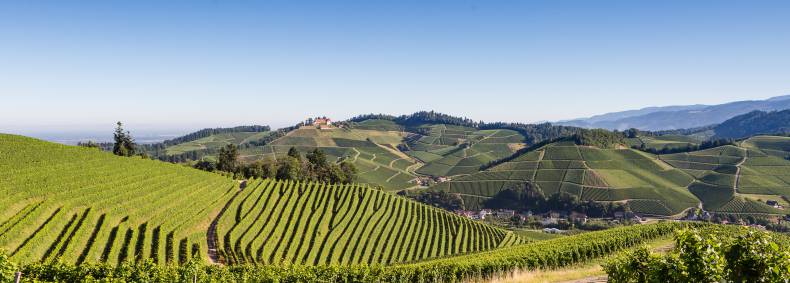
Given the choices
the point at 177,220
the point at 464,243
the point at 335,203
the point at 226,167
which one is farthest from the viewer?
the point at 226,167


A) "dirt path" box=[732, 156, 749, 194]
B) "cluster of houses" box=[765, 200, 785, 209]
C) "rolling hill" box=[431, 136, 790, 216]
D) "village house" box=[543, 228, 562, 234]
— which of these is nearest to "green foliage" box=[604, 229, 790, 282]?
"village house" box=[543, 228, 562, 234]

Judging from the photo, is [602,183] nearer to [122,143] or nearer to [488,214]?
[488,214]

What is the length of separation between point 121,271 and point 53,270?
3599 mm

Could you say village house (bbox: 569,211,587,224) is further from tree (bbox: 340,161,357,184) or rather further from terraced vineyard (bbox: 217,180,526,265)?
tree (bbox: 340,161,357,184)

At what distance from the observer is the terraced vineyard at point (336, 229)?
51.7 metres

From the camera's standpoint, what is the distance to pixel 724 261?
10328mm

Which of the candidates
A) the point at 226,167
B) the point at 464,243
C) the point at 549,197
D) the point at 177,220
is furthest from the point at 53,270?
the point at 549,197

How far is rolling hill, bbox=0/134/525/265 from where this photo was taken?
3775cm

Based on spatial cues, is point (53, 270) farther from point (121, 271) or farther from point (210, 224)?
point (210, 224)

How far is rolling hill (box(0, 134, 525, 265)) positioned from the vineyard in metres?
5.63

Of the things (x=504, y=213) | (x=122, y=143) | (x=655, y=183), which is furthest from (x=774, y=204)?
(x=122, y=143)

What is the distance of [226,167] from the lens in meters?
106

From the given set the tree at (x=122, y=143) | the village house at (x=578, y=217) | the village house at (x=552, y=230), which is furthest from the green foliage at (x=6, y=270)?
the village house at (x=578, y=217)

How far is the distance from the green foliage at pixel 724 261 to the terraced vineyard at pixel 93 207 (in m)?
31.0
